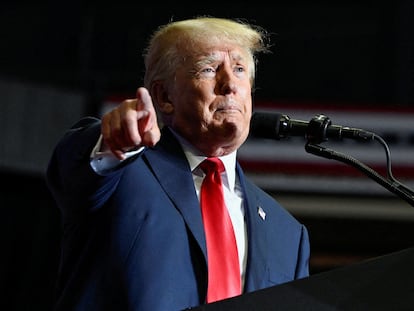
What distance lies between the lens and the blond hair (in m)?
2.12

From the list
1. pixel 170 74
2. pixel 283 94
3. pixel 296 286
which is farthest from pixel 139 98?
pixel 283 94

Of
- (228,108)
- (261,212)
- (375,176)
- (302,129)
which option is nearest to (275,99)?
(261,212)

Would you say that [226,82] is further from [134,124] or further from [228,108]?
[134,124]

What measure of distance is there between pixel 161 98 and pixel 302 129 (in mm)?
347

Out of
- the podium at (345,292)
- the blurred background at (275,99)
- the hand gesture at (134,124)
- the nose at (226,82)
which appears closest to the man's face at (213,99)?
the nose at (226,82)

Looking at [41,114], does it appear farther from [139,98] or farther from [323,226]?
[139,98]

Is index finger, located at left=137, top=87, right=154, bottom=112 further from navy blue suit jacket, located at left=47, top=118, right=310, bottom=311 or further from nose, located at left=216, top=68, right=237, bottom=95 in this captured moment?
nose, located at left=216, top=68, right=237, bottom=95

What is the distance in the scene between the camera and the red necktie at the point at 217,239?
196 centimetres

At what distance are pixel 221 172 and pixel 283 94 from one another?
326cm

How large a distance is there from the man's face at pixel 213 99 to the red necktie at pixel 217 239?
0.06 m

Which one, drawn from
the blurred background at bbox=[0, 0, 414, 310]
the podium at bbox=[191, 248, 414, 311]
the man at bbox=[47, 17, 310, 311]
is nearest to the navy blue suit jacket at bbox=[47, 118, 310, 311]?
the man at bbox=[47, 17, 310, 311]

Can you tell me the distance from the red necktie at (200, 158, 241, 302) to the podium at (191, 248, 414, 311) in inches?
15.0

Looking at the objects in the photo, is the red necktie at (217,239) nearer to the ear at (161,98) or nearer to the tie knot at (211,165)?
the tie knot at (211,165)

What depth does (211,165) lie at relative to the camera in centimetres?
211
